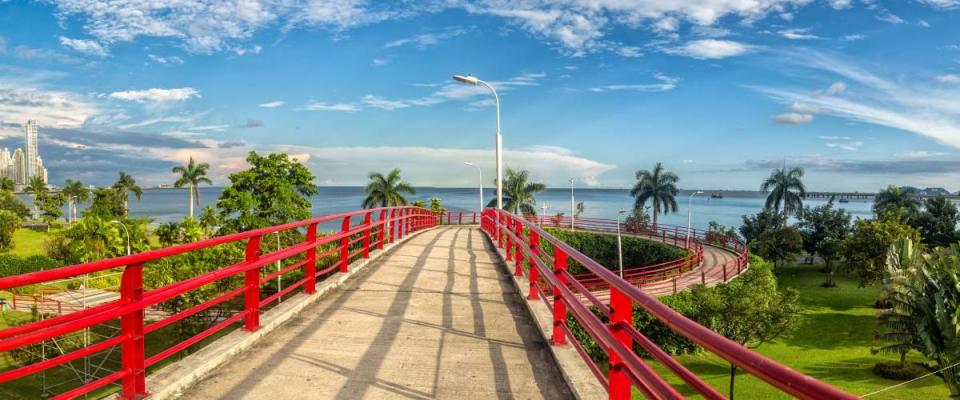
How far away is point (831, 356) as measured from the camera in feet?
92.6

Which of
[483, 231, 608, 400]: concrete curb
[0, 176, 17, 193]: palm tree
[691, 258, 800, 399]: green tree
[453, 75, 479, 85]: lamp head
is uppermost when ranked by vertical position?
[453, 75, 479, 85]: lamp head

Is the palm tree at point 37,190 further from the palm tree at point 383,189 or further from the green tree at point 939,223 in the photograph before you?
the green tree at point 939,223

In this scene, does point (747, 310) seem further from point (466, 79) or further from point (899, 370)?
point (466, 79)

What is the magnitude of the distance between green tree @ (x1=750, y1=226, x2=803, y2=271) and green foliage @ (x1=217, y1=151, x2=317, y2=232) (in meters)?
40.9

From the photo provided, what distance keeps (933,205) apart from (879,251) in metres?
21.6

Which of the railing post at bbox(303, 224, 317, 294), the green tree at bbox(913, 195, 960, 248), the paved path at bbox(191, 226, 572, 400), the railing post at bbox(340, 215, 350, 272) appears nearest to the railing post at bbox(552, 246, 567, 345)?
the paved path at bbox(191, 226, 572, 400)

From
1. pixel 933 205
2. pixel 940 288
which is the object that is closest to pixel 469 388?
pixel 940 288

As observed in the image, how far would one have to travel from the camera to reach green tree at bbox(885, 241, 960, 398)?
16.6 metres

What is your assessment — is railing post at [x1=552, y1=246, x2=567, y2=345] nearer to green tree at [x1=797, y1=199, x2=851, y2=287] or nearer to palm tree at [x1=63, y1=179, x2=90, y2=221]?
green tree at [x1=797, y1=199, x2=851, y2=287]

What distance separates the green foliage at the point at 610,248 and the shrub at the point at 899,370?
2197 cm

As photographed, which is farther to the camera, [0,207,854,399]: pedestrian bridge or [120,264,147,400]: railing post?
[120,264,147,400]: railing post

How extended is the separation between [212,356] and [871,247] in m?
46.8

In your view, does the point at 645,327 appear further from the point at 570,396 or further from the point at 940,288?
the point at 570,396

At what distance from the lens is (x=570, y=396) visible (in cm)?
441
